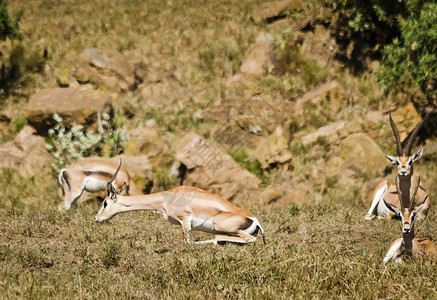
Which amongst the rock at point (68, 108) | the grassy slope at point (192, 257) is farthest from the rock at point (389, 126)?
the rock at point (68, 108)

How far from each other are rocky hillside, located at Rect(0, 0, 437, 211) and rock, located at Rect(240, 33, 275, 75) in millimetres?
A: 35

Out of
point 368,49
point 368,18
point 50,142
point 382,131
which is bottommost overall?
point 50,142

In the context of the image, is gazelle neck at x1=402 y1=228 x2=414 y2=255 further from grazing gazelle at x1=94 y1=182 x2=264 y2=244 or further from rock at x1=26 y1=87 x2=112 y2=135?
rock at x1=26 y1=87 x2=112 y2=135

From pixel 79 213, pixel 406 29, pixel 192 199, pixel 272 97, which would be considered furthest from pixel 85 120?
pixel 406 29

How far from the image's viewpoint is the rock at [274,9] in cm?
1715

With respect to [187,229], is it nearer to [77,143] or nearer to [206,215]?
[206,215]

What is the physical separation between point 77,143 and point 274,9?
8.34 meters

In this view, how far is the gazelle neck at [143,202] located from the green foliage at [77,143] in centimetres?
423

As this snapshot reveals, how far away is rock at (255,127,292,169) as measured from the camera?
12219mm

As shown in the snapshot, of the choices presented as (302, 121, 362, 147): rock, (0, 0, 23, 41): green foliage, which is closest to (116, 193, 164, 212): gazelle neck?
(302, 121, 362, 147): rock

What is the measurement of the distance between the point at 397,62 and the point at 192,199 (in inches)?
342

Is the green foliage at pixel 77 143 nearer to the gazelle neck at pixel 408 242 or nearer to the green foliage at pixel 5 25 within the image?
the green foliage at pixel 5 25

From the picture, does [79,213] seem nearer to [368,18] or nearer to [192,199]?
[192,199]

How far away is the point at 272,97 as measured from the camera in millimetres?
14242
